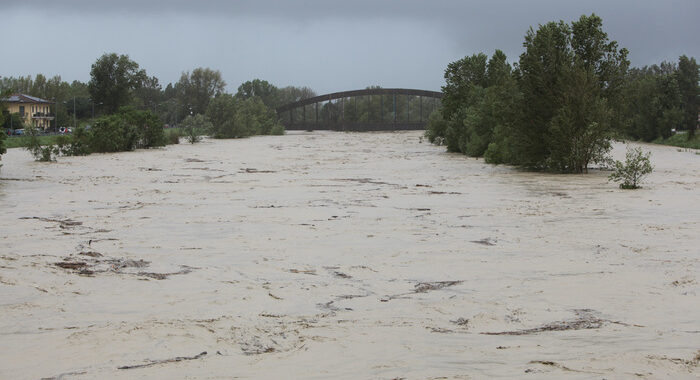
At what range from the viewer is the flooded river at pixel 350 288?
5223 mm

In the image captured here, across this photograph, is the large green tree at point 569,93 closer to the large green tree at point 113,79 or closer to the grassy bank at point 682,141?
the grassy bank at point 682,141

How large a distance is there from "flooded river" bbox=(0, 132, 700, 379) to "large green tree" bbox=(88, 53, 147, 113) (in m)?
74.6

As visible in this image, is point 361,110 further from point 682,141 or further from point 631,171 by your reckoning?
point 631,171

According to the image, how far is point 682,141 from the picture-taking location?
51500 millimetres

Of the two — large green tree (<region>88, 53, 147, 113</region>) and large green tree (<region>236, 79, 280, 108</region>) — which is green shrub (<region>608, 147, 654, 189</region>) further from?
large green tree (<region>236, 79, 280, 108</region>)

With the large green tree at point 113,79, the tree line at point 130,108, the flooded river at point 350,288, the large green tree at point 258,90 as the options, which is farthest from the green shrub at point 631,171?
the large green tree at point 258,90

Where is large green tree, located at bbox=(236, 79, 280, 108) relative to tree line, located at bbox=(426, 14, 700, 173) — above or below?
above

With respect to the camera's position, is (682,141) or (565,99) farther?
(682,141)

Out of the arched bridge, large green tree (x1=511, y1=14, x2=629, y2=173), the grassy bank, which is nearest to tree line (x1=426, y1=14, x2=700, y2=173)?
large green tree (x1=511, y1=14, x2=629, y2=173)

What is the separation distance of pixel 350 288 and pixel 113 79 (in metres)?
85.2

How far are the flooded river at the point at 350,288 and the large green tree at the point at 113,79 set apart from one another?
245 feet

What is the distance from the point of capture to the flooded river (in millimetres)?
5223

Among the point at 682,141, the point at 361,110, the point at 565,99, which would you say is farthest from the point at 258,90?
the point at 565,99

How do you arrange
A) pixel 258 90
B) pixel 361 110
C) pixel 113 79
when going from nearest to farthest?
pixel 113 79, pixel 361 110, pixel 258 90
